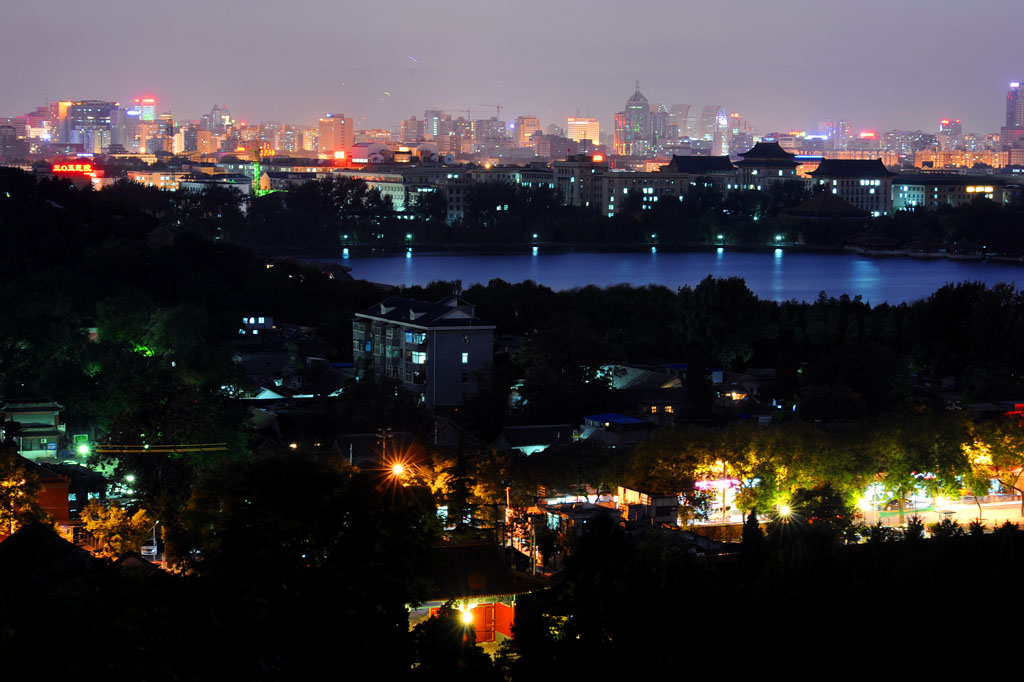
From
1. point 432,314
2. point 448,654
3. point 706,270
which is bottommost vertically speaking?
point 448,654

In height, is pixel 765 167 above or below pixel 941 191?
above

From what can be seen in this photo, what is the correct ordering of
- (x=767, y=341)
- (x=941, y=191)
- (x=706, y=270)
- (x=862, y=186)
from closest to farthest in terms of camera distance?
(x=767, y=341) → (x=706, y=270) → (x=941, y=191) → (x=862, y=186)

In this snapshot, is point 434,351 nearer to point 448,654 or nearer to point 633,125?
point 448,654

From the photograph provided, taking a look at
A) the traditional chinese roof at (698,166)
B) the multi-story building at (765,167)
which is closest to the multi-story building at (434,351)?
the multi-story building at (765,167)

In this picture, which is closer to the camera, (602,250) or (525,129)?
(602,250)

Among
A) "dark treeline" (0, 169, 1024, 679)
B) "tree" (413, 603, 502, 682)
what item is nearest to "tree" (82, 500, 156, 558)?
"dark treeline" (0, 169, 1024, 679)

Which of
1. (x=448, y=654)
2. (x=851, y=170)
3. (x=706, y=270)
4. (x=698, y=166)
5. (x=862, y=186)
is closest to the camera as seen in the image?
(x=448, y=654)

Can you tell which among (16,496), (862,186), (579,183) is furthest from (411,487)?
(862,186)
